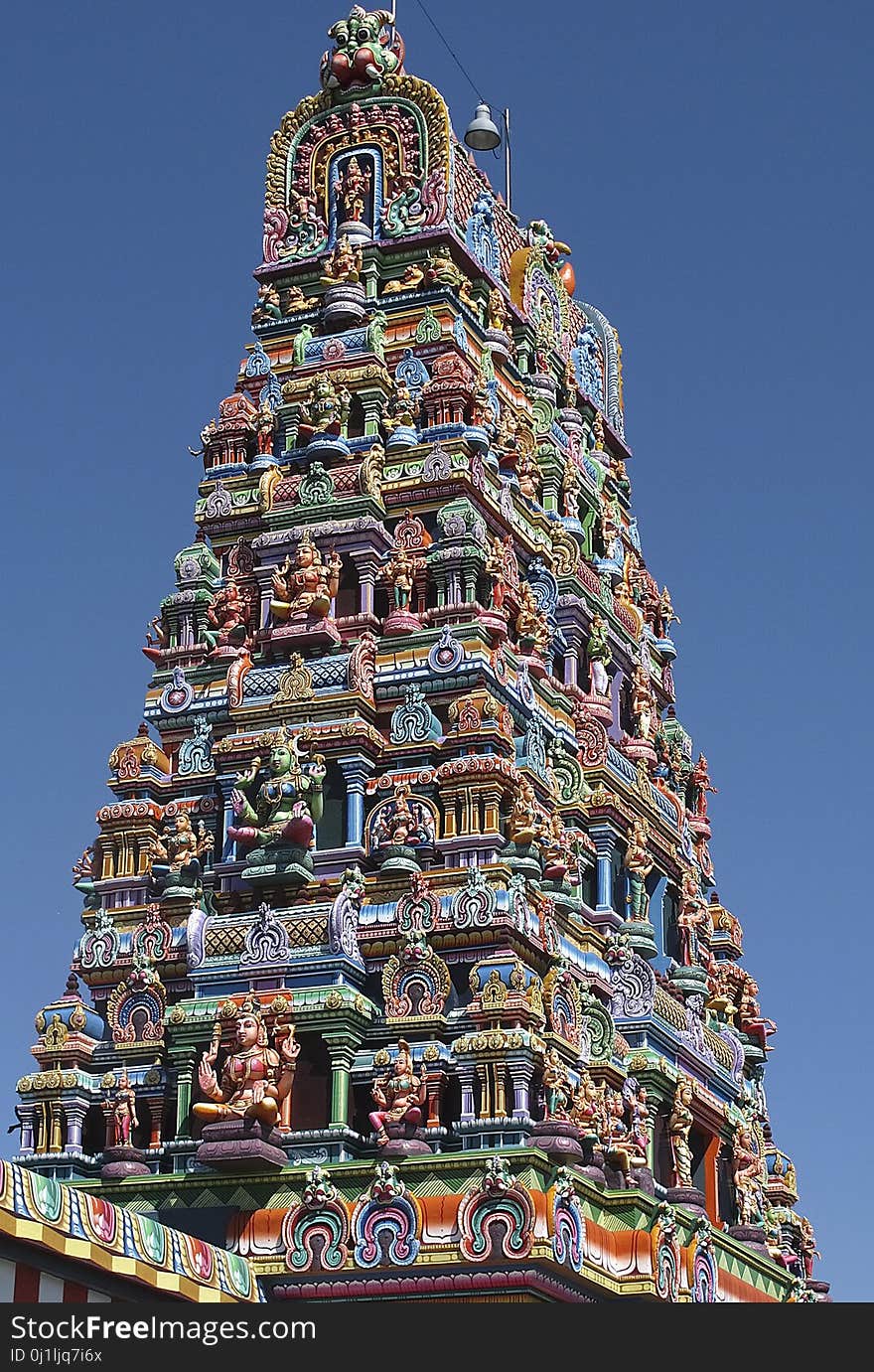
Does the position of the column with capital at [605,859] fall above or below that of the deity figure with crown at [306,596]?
below

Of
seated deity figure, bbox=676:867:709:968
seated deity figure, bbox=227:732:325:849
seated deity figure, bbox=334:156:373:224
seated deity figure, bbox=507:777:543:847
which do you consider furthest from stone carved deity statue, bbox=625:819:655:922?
seated deity figure, bbox=334:156:373:224

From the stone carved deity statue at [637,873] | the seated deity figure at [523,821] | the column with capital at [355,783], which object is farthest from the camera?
the stone carved deity statue at [637,873]

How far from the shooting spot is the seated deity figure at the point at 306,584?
4122cm

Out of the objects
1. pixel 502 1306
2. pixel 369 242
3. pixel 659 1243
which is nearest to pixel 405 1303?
pixel 659 1243

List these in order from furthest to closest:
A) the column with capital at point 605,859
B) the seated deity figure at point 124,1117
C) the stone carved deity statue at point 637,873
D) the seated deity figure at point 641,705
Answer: the seated deity figure at point 641,705 → the stone carved deity statue at point 637,873 → the column with capital at point 605,859 → the seated deity figure at point 124,1117

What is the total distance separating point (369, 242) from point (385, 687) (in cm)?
1065

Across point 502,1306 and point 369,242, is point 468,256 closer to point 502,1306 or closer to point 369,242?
point 369,242

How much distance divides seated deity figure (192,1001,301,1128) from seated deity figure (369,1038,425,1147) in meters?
1.51

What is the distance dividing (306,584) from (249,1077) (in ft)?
32.3

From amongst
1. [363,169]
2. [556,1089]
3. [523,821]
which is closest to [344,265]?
[363,169]

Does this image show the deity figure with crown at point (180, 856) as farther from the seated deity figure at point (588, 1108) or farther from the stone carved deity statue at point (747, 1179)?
the stone carved deity statue at point (747, 1179)

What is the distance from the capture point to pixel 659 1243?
116 ft

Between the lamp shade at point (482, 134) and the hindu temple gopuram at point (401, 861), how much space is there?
9.21 ft

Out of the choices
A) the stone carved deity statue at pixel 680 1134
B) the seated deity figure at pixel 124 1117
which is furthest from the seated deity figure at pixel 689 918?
the seated deity figure at pixel 124 1117
